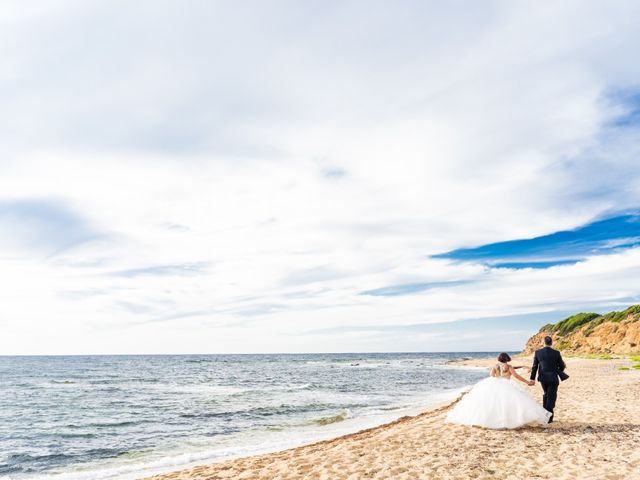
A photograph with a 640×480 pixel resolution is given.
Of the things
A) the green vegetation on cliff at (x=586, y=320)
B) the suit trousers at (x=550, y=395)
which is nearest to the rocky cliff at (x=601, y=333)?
the green vegetation on cliff at (x=586, y=320)

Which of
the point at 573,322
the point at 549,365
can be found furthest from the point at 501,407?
the point at 573,322

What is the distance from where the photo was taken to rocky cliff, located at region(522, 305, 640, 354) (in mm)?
60625

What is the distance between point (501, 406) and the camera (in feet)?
40.3

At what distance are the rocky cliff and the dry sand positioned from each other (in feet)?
186

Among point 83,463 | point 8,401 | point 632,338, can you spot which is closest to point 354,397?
point 83,463

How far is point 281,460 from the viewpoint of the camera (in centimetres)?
1189

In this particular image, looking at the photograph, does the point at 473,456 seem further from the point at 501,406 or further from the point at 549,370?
the point at 549,370

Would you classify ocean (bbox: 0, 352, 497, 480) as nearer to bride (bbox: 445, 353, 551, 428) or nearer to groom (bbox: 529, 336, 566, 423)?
bride (bbox: 445, 353, 551, 428)

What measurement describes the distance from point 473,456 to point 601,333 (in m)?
71.3

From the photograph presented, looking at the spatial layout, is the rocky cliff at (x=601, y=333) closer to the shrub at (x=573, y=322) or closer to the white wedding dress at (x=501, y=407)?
the shrub at (x=573, y=322)

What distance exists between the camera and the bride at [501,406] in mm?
12148

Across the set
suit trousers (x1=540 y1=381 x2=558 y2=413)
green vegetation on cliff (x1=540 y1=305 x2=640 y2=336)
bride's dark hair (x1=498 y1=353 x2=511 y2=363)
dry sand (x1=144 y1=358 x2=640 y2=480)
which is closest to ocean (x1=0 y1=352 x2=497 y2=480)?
dry sand (x1=144 y1=358 x2=640 y2=480)

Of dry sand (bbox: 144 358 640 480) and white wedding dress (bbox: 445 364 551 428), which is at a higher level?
white wedding dress (bbox: 445 364 551 428)

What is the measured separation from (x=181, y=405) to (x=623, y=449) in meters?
26.7
